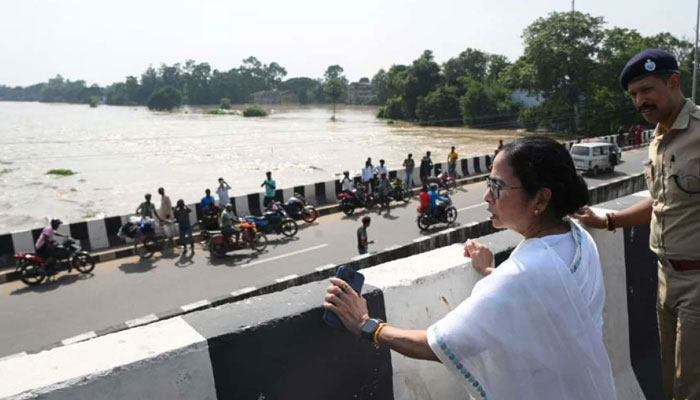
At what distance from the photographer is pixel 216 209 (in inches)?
475

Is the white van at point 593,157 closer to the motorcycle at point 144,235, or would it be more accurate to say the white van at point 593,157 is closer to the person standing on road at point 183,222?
the person standing on road at point 183,222

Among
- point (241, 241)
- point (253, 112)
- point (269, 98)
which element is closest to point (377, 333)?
point (241, 241)

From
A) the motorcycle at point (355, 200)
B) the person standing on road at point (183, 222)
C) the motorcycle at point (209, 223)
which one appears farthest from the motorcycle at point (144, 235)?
the motorcycle at point (355, 200)

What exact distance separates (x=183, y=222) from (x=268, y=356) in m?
10.3

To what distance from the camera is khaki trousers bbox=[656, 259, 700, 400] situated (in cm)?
209

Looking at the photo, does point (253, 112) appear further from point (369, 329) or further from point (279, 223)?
point (369, 329)

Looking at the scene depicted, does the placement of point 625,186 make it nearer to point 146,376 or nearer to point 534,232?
point 534,232

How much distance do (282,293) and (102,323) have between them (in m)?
6.81

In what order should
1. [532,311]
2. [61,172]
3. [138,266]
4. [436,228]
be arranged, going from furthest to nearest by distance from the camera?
Answer: [61,172]
[436,228]
[138,266]
[532,311]

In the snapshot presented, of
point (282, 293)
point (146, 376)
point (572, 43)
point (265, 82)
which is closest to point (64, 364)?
point (146, 376)

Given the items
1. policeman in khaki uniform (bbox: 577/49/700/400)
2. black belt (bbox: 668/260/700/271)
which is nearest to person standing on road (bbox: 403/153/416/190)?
policeman in khaki uniform (bbox: 577/49/700/400)

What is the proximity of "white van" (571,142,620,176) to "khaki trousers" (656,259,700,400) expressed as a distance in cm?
1773

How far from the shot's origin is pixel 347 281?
4.99 feet

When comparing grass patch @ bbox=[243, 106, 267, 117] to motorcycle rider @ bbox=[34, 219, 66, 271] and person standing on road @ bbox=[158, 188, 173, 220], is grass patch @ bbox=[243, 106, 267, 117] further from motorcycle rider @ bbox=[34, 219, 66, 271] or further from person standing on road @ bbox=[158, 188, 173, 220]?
motorcycle rider @ bbox=[34, 219, 66, 271]
